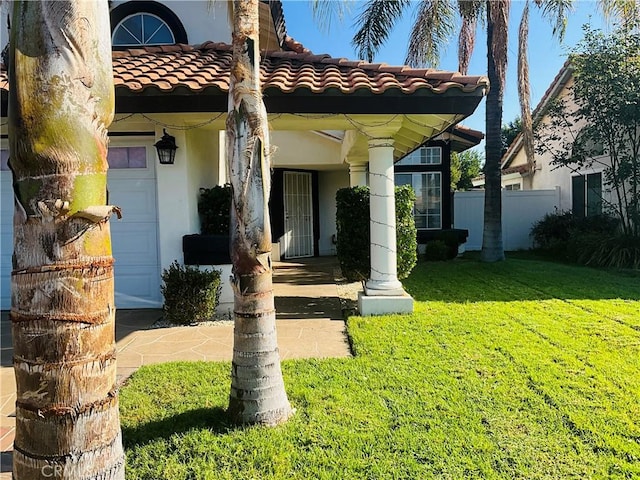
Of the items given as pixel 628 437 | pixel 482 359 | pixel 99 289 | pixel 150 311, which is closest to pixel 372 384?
pixel 482 359

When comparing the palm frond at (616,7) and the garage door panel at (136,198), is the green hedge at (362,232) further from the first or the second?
the palm frond at (616,7)

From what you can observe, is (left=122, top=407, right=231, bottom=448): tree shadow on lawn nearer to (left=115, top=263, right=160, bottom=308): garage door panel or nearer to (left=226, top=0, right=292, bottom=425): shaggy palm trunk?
(left=226, top=0, right=292, bottom=425): shaggy palm trunk

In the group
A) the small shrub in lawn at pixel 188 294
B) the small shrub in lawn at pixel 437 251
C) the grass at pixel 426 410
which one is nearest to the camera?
the grass at pixel 426 410

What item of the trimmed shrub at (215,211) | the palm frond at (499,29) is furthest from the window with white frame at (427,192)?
the trimmed shrub at (215,211)

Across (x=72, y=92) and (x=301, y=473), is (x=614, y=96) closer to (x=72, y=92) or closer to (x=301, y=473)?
(x=301, y=473)

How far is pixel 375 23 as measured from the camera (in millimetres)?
13742

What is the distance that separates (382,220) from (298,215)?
8669 millimetres

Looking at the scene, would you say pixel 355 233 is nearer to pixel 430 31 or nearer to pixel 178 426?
pixel 178 426

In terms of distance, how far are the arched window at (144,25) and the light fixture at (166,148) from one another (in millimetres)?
3464

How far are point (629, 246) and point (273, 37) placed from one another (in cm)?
1081

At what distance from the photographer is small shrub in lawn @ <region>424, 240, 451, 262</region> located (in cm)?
1430

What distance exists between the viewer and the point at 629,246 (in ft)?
40.1

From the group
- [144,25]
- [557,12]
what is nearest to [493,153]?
[557,12]

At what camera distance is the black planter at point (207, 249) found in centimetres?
721
